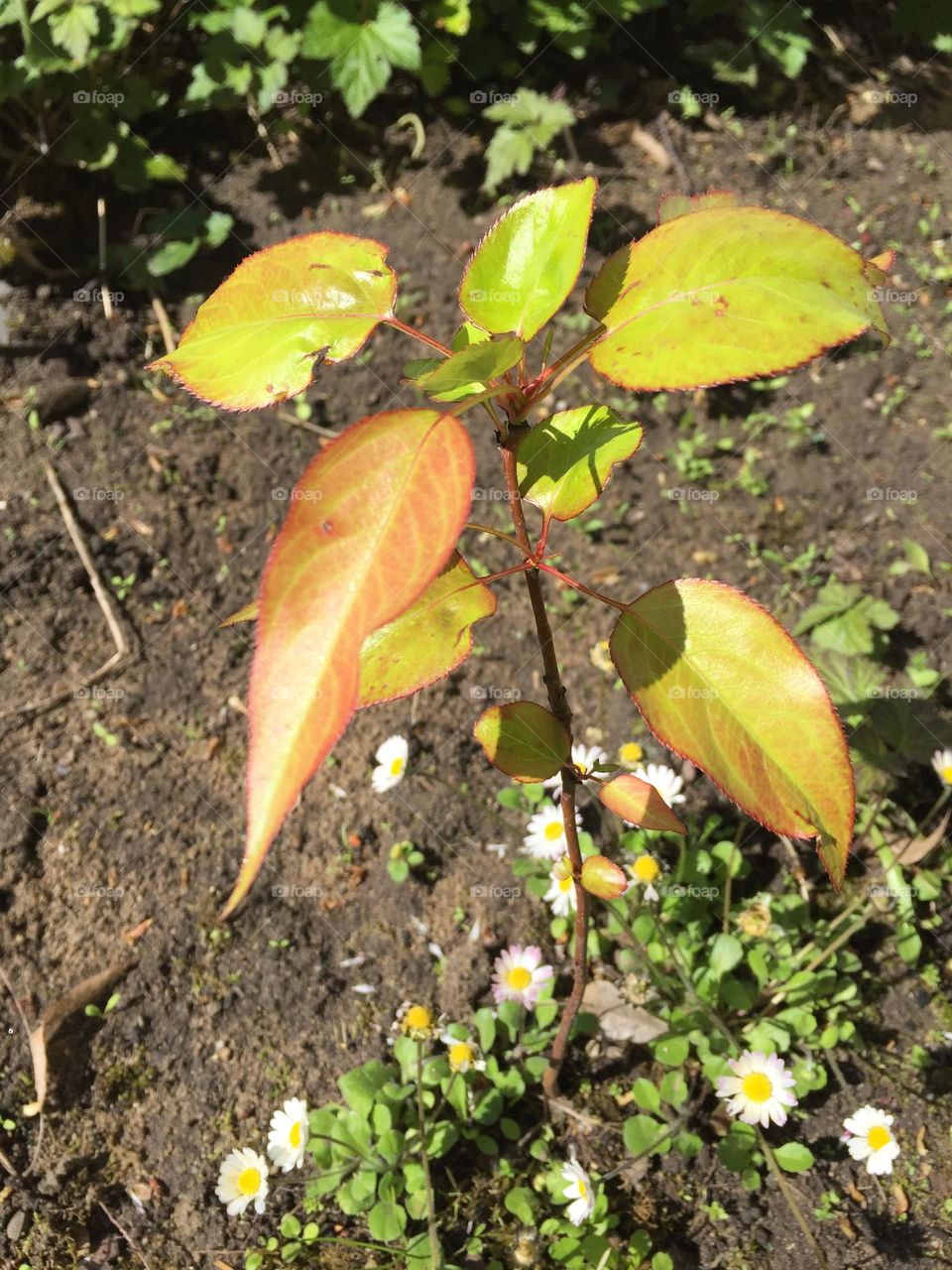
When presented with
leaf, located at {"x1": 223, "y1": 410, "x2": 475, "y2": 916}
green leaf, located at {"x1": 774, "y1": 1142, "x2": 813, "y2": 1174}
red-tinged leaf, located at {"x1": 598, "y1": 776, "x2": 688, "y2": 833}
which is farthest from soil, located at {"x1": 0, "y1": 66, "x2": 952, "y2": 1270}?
leaf, located at {"x1": 223, "y1": 410, "x2": 475, "y2": 916}

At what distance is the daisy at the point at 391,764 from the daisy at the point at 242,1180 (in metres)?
0.68

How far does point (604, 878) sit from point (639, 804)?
5.3 inches

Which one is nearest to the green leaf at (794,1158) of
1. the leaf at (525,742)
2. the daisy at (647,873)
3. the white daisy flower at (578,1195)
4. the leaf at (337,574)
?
the white daisy flower at (578,1195)

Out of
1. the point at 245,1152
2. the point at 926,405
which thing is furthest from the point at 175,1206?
the point at 926,405

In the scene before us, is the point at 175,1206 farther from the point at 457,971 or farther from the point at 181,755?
the point at 181,755

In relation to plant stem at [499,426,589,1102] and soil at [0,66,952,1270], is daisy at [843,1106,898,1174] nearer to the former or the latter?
soil at [0,66,952,1270]

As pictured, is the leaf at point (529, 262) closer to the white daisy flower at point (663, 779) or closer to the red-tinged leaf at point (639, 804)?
the red-tinged leaf at point (639, 804)

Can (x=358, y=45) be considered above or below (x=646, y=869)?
above

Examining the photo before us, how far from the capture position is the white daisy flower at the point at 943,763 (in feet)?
5.83

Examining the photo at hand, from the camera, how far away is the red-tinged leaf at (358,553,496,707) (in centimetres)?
96

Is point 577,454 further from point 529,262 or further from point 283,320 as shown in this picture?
point 283,320

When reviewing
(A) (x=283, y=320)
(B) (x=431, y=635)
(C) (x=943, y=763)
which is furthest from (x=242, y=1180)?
(C) (x=943, y=763)

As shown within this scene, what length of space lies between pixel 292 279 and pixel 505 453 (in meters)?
0.25

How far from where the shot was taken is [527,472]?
986 millimetres
